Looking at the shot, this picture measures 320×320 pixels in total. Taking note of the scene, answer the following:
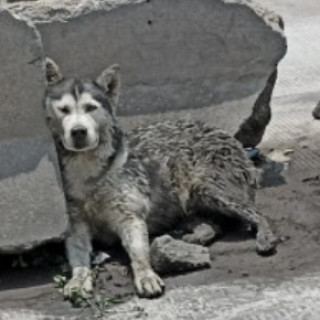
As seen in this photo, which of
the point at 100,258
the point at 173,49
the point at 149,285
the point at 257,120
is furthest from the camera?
the point at 257,120

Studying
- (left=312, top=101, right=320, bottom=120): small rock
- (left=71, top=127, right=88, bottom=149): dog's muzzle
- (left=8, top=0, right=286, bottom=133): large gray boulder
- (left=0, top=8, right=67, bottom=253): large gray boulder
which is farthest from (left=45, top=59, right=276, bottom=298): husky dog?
(left=312, top=101, right=320, bottom=120): small rock

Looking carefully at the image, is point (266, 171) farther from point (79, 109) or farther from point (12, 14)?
point (12, 14)

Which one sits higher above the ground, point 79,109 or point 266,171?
point 79,109

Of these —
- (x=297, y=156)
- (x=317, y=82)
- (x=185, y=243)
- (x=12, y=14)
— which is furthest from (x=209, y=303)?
(x=317, y=82)

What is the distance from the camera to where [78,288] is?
5.59 metres

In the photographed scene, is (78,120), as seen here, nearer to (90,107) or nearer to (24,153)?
(90,107)

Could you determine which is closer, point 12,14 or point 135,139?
point 12,14

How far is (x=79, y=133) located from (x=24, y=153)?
0.34 m

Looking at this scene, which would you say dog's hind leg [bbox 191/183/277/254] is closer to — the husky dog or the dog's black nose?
the husky dog

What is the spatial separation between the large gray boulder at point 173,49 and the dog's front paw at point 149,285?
5.09ft

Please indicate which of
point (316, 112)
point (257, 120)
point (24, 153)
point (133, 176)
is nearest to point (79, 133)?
point (24, 153)

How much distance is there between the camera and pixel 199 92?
698cm

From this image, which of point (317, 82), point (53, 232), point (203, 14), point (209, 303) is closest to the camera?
point (209, 303)

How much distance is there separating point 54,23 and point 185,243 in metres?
1.62
